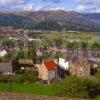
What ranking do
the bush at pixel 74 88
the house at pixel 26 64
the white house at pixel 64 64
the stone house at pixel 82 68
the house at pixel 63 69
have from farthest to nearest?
the house at pixel 26 64 < the white house at pixel 64 64 < the house at pixel 63 69 < the stone house at pixel 82 68 < the bush at pixel 74 88

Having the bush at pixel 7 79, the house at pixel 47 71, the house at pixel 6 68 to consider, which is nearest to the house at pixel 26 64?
the house at pixel 6 68

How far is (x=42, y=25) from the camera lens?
137 metres

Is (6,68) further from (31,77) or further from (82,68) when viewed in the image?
(82,68)

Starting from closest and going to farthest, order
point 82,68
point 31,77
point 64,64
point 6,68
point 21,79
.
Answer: point 21,79 < point 31,77 < point 82,68 < point 6,68 < point 64,64

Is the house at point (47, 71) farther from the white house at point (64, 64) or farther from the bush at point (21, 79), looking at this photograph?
the white house at point (64, 64)

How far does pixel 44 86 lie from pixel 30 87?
4.15 feet

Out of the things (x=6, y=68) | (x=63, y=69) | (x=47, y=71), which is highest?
(x=47, y=71)

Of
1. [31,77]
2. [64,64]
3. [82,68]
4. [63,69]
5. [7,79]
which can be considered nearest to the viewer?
[7,79]

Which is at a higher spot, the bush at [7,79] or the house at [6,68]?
the bush at [7,79]

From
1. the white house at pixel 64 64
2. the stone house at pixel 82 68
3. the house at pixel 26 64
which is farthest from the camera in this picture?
the house at pixel 26 64

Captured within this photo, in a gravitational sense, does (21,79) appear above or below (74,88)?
below

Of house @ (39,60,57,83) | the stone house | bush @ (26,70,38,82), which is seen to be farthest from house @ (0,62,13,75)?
the stone house

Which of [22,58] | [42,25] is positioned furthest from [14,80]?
[42,25]

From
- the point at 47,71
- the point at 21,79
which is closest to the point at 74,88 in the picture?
the point at 21,79
